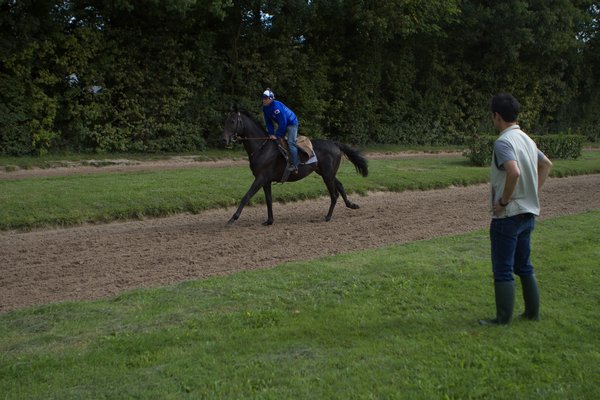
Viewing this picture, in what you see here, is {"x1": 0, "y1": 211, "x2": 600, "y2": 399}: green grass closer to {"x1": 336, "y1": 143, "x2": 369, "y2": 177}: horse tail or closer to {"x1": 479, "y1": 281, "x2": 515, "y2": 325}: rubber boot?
{"x1": 479, "y1": 281, "x2": 515, "y2": 325}: rubber boot

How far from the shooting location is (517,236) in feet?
18.0

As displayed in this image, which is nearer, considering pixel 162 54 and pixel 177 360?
pixel 177 360

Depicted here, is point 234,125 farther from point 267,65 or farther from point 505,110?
point 267,65

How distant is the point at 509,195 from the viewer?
17.5ft

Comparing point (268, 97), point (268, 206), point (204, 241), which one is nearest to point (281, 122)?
point (268, 97)

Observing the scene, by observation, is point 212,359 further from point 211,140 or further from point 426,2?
point 426,2

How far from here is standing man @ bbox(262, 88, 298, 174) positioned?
11602 mm

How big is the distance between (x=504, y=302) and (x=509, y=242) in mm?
540

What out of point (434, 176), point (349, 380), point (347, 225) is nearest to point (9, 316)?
point (349, 380)

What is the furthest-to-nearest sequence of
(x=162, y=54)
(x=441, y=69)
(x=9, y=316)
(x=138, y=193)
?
1. (x=441, y=69)
2. (x=162, y=54)
3. (x=138, y=193)
4. (x=9, y=316)

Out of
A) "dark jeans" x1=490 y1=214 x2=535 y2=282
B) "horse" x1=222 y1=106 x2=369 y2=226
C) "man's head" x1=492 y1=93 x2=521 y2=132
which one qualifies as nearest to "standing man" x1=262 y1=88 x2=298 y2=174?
"horse" x1=222 y1=106 x2=369 y2=226

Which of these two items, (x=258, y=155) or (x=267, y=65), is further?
(x=267, y=65)

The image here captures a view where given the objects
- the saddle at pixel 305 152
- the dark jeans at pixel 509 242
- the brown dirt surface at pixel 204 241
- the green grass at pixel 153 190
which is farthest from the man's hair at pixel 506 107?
the green grass at pixel 153 190

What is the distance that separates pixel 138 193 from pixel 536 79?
28.5 metres
